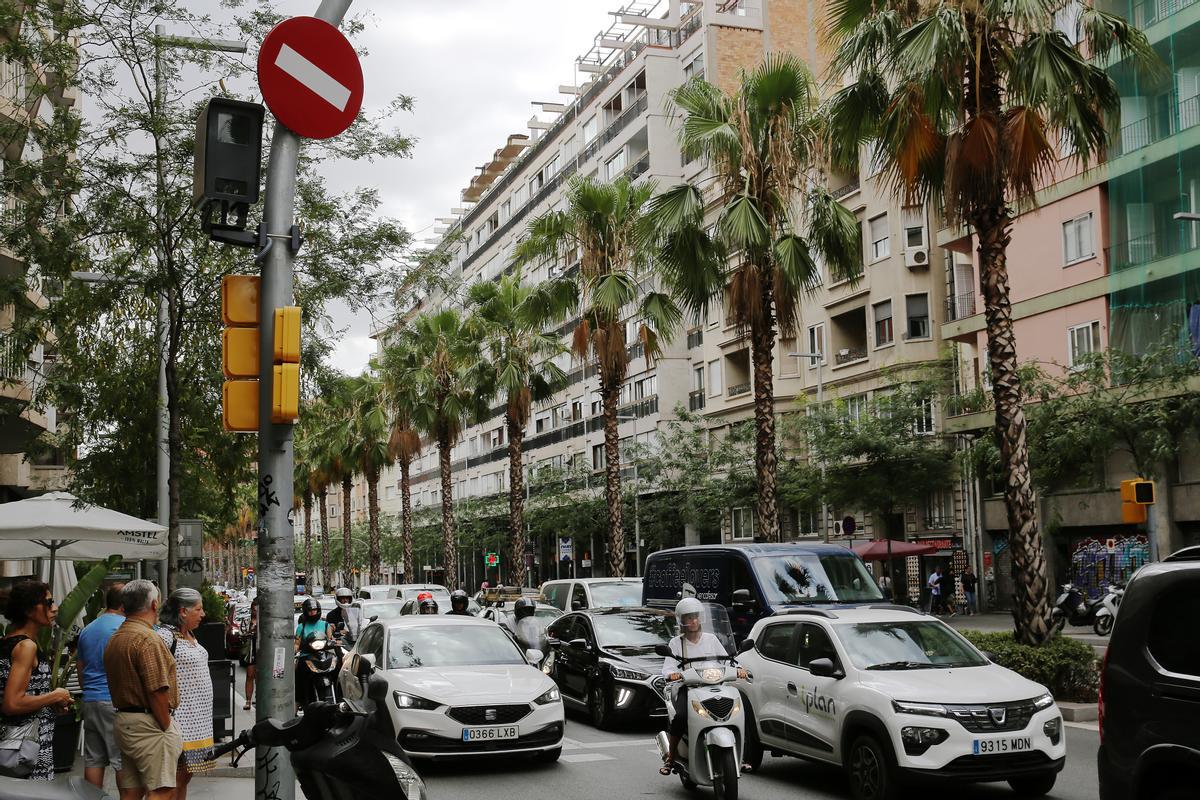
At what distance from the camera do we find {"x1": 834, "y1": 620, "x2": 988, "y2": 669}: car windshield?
10.7 metres

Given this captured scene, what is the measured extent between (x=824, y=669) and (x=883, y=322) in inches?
1427

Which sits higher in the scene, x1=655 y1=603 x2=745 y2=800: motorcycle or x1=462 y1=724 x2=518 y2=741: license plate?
x1=655 y1=603 x2=745 y2=800: motorcycle

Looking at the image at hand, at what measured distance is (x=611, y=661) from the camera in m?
16.2

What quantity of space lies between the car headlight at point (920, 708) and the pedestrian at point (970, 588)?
3220 cm

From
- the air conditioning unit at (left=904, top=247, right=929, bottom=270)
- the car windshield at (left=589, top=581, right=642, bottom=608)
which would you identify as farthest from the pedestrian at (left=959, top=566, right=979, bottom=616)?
the car windshield at (left=589, top=581, right=642, bottom=608)

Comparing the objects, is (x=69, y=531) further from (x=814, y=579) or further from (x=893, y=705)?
(x=893, y=705)

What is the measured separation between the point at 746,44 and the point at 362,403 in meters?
25.5

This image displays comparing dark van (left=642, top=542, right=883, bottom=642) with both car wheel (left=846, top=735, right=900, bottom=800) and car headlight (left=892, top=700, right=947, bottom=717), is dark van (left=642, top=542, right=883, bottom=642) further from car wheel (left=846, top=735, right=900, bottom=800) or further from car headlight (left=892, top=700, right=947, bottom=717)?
car headlight (left=892, top=700, right=947, bottom=717)

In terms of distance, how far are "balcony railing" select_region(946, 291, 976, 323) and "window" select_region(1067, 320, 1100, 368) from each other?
5849 millimetres

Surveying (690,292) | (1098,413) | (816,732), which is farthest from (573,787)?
Result: (1098,413)

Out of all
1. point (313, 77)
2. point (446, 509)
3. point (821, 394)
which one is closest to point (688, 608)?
point (313, 77)

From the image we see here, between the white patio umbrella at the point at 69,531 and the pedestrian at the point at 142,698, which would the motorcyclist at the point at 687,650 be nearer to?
the pedestrian at the point at 142,698

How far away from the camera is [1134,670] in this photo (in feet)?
22.5

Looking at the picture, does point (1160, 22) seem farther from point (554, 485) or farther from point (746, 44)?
point (554, 485)
